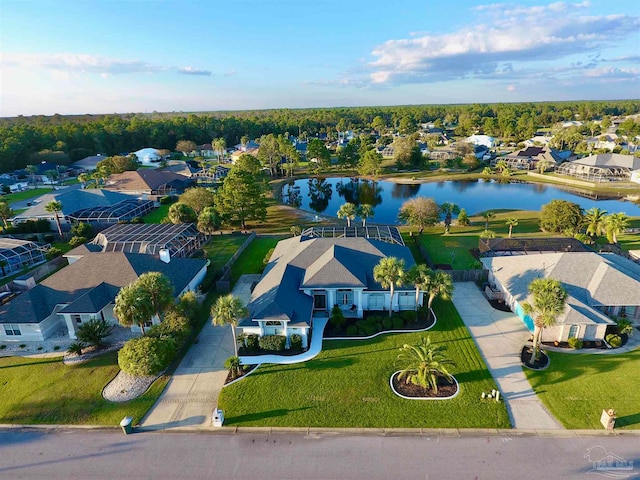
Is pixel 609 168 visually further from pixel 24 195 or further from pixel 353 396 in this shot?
pixel 24 195

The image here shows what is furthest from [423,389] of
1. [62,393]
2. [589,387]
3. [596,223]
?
[596,223]

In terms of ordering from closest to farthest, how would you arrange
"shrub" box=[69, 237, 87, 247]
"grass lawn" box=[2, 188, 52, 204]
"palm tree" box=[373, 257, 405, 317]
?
"palm tree" box=[373, 257, 405, 317] < "shrub" box=[69, 237, 87, 247] < "grass lawn" box=[2, 188, 52, 204]

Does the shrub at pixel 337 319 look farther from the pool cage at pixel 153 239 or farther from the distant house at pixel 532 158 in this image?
the distant house at pixel 532 158

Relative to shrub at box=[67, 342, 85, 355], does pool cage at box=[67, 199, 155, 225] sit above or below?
above

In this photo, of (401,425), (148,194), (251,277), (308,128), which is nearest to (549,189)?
(251,277)

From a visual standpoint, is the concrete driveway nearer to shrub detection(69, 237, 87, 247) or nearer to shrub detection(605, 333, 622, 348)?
shrub detection(605, 333, 622, 348)

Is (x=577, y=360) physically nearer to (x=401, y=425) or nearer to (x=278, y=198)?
(x=401, y=425)

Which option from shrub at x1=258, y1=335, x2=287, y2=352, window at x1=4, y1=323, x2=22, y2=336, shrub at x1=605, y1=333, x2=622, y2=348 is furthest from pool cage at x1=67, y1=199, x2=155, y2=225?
shrub at x1=605, y1=333, x2=622, y2=348
